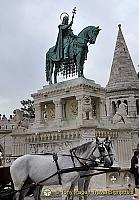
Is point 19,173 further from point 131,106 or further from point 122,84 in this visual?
point 122,84

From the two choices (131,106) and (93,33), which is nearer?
(93,33)

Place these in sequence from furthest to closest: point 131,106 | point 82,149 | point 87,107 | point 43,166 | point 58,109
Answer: point 131,106 < point 58,109 < point 87,107 < point 82,149 < point 43,166

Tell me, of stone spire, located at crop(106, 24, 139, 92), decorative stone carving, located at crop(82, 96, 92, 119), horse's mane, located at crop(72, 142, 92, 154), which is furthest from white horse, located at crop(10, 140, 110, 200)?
stone spire, located at crop(106, 24, 139, 92)

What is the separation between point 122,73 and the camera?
49469mm

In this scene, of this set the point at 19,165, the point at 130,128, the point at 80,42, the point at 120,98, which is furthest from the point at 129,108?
the point at 19,165

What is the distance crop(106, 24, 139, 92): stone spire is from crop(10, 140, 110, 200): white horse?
125 feet

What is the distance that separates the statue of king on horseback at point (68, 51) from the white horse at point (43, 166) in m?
20.1

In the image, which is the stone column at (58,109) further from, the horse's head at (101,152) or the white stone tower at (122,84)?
the horse's head at (101,152)

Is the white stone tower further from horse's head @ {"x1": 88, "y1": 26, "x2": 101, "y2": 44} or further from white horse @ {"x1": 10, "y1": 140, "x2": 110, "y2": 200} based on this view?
white horse @ {"x1": 10, "y1": 140, "x2": 110, "y2": 200}

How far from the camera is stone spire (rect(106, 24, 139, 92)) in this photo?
48.9 meters

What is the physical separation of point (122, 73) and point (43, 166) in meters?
39.7

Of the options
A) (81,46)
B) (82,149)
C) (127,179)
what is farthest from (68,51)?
(82,149)

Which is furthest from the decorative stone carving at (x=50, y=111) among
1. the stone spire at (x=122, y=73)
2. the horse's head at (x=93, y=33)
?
the stone spire at (x=122, y=73)

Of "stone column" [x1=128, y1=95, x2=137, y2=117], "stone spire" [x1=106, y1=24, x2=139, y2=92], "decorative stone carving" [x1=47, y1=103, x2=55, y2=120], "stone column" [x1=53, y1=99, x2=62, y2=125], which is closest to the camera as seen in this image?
"stone column" [x1=53, y1=99, x2=62, y2=125]
